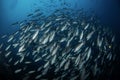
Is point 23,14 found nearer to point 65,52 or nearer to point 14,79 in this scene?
point 14,79

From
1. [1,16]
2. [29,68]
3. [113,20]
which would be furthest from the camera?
[1,16]

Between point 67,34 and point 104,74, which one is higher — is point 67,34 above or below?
above

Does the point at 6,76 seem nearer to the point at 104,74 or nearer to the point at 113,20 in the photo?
the point at 104,74

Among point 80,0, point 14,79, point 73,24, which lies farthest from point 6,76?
point 80,0

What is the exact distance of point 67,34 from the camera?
6801mm

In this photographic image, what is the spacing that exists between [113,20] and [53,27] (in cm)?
1285

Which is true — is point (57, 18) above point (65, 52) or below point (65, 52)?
above

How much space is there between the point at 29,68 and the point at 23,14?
18884 millimetres

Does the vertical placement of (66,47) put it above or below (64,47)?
above

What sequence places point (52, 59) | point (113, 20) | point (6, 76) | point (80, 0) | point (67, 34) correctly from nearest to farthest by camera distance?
point (52, 59) → point (67, 34) → point (6, 76) → point (113, 20) → point (80, 0)

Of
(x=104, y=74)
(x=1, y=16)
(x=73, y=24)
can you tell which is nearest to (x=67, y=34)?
(x=73, y=24)

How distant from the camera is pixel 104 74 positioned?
320 inches

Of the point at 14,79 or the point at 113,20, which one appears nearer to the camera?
the point at 14,79

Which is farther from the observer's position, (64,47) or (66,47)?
(64,47)
